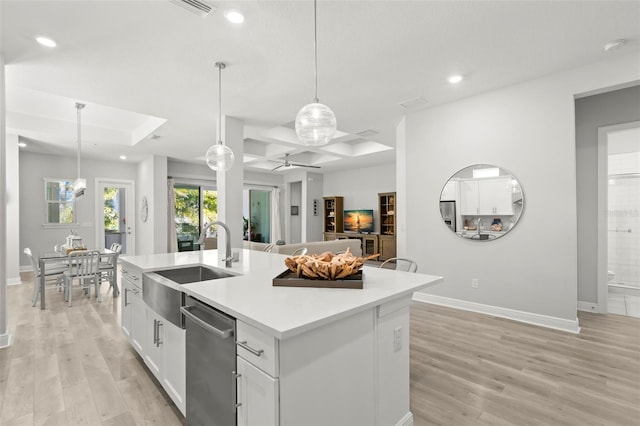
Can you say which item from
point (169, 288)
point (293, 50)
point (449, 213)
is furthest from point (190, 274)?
point (449, 213)

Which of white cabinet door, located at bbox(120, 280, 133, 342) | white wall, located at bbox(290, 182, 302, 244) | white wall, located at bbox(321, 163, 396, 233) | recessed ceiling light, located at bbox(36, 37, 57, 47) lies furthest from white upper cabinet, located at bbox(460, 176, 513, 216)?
white wall, located at bbox(290, 182, 302, 244)

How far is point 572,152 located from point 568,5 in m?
1.49

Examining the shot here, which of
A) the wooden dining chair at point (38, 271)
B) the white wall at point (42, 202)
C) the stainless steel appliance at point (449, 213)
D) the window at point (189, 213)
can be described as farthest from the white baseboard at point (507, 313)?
the white wall at point (42, 202)

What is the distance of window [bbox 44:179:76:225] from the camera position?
6887 millimetres

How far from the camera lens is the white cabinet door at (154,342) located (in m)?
2.05

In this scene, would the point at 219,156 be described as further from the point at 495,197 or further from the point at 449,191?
the point at 495,197

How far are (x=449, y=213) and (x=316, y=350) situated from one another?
3309 millimetres

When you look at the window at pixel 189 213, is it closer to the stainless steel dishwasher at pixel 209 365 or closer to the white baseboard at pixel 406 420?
the stainless steel dishwasher at pixel 209 365

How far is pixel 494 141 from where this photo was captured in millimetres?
3654

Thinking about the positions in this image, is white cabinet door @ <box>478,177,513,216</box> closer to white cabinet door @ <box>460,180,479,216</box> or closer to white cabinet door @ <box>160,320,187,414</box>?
white cabinet door @ <box>460,180,479,216</box>

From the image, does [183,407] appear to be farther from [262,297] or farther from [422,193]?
[422,193]

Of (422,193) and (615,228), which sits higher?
(422,193)

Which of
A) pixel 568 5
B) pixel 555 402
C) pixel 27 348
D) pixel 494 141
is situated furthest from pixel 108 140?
pixel 555 402

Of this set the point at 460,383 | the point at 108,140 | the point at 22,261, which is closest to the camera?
the point at 460,383
